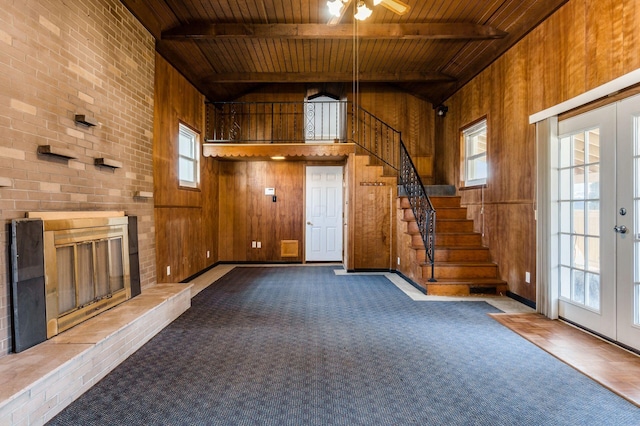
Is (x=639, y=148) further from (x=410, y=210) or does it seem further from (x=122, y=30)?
(x=122, y=30)

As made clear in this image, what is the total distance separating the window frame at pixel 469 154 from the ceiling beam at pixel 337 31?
1.34 meters

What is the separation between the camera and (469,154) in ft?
20.2

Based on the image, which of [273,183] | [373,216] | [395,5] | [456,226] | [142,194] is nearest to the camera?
[395,5]

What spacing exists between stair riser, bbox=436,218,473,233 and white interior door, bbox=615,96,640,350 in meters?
2.80

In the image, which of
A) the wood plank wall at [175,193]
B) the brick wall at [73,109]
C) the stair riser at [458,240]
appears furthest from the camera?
the stair riser at [458,240]

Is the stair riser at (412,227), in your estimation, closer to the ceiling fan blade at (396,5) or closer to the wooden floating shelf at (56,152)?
the ceiling fan blade at (396,5)

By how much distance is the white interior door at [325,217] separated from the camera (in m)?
7.79

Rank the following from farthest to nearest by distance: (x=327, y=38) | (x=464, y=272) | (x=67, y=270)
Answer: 1. (x=464, y=272)
2. (x=327, y=38)
3. (x=67, y=270)

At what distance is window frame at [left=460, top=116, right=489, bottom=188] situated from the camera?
18.2 feet

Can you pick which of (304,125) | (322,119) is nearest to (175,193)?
(304,125)

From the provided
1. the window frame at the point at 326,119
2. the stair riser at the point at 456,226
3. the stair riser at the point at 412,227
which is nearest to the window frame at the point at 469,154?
the stair riser at the point at 456,226

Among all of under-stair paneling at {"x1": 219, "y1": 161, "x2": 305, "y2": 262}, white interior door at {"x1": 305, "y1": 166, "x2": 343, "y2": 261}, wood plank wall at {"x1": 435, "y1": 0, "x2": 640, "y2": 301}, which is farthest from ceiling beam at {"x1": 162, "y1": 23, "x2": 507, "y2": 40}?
white interior door at {"x1": 305, "y1": 166, "x2": 343, "y2": 261}

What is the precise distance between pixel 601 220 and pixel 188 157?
5711 millimetres

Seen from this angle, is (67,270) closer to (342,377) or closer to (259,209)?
(342,377)
